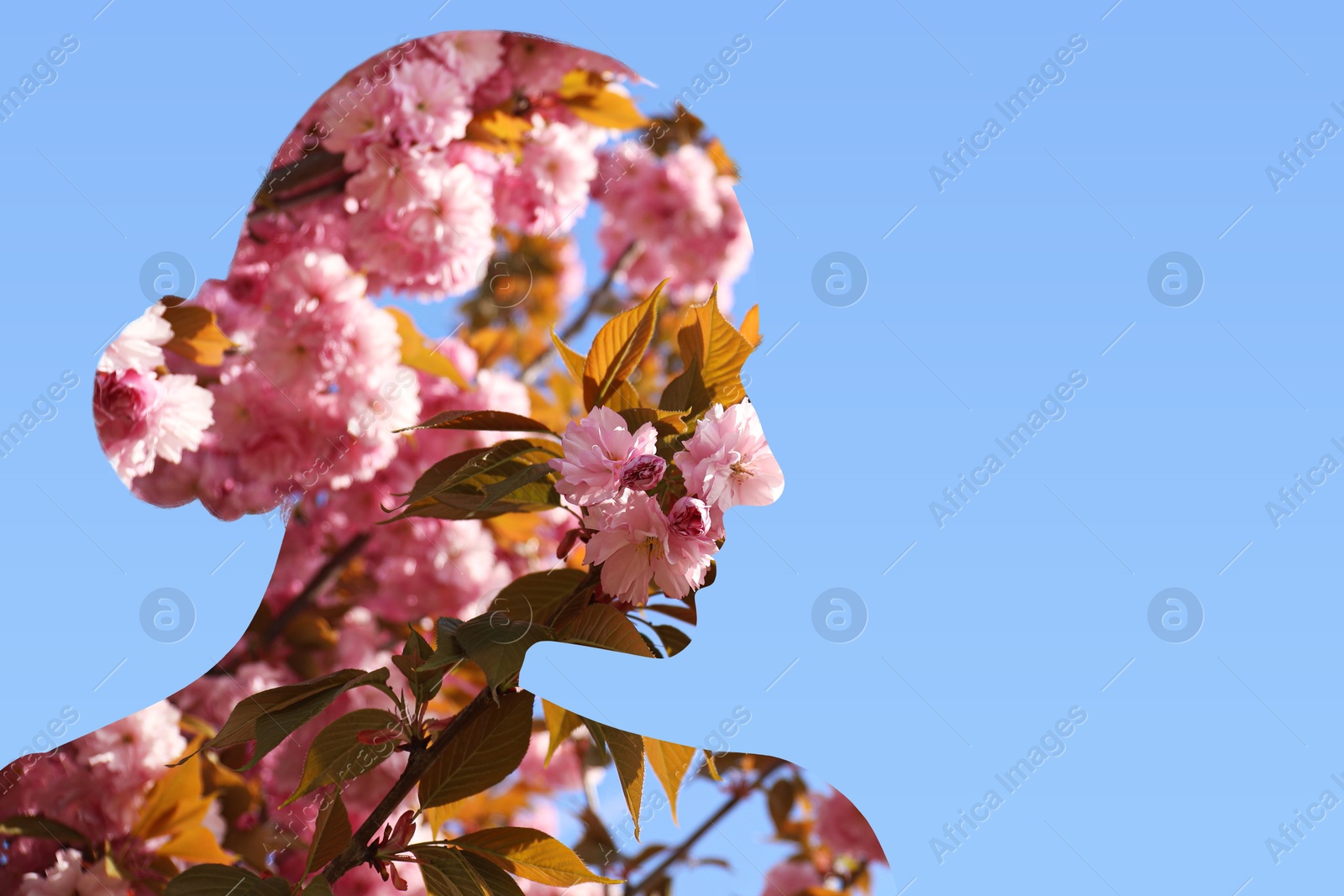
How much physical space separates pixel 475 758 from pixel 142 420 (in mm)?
502

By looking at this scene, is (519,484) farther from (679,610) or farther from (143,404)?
(143,404)

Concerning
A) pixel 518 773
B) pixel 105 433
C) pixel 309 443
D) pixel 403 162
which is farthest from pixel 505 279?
pixel 518 773

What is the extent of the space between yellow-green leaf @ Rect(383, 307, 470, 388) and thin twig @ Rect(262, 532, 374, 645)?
0.21m

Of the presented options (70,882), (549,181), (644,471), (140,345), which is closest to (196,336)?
(140,345)

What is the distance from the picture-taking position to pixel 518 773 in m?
0.84

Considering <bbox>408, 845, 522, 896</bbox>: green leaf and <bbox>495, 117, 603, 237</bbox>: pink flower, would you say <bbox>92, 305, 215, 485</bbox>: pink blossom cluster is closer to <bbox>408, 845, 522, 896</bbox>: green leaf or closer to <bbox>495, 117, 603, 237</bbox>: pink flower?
<bbox>495, 117, 603, 237</bbox>: pink flower

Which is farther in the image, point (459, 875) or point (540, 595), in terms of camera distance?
point (540, 595)

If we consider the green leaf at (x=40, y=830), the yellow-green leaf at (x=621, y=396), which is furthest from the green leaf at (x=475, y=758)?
the green leaf at (x=40, y=830)

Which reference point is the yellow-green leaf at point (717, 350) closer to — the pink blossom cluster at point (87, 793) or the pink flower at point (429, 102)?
the pink flower at point (429, 102)

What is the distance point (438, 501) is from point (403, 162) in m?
0.43

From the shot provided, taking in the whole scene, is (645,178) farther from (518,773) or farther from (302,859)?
(302,859)

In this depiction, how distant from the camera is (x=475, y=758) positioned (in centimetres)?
63

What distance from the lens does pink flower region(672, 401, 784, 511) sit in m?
Answer: 0.62

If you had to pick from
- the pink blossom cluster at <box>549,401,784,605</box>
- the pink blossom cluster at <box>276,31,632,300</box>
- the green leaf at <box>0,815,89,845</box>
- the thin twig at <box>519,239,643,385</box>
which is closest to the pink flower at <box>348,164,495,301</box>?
the pink blossom cluster at <box>276,31,632,300</box>
